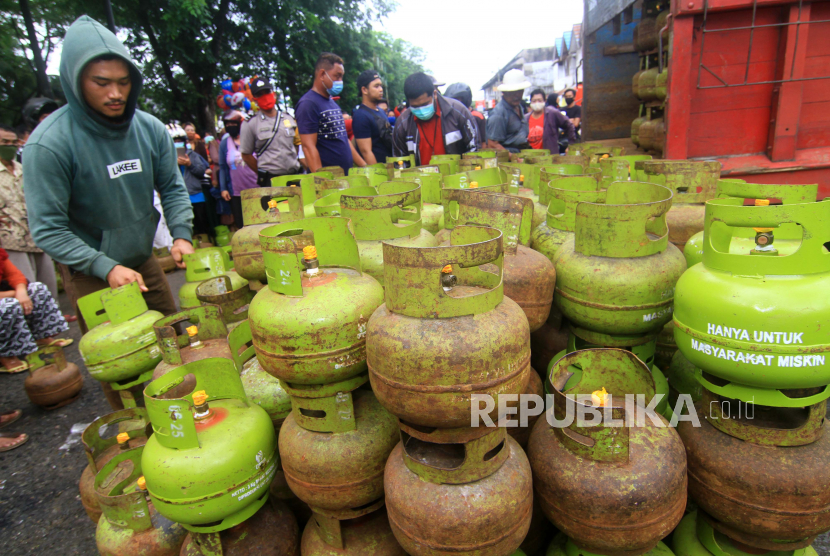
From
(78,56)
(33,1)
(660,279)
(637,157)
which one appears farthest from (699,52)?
(33,1)

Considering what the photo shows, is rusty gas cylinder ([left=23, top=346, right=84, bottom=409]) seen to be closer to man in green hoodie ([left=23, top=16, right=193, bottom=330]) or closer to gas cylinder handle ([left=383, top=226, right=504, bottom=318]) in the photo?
man in green hoodie ([left=23, top=16, right=193, bottom=330])

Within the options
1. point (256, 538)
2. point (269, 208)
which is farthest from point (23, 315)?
point (256, 538)

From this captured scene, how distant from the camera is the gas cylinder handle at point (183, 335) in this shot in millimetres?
2373

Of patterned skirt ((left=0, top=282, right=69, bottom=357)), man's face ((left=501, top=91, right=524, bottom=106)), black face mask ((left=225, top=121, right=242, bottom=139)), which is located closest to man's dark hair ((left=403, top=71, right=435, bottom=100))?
man's face ((left=501, top=91, right=524, bottom=106))

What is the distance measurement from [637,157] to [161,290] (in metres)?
3.86

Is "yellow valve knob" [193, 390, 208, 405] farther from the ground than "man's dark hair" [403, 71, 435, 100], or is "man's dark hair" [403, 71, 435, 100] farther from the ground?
"man's dark hair" [403, 71, 435, 100]

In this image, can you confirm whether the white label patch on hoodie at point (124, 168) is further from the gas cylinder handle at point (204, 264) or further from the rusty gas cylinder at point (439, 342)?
the rusty gas cylinder at point (439, 342)

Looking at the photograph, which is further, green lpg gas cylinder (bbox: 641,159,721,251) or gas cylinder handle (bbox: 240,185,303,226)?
gas cylinder handle (bbox: 240,185,303,226)

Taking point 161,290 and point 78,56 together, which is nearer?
point 78,56

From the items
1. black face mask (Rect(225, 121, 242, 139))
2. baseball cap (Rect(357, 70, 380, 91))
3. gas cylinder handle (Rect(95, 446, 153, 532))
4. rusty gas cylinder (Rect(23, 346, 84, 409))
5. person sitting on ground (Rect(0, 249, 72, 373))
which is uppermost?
baseball cap (Rect(357, 70, 380, 91))

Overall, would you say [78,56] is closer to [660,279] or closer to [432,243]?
[432,243]

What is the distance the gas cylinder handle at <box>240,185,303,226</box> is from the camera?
3.21 m

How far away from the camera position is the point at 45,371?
4191 mm

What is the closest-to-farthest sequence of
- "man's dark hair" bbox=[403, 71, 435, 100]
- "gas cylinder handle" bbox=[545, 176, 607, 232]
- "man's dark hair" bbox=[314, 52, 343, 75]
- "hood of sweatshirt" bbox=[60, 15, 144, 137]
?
"gas cylinder handle" bbox=[545, 176, 607, 232], "hood of sweatshirt" bbox=[60, 15, 144, 137], "man's dark hair" bbox=[314, 52, 343, 75], "man's dark hair" bbox=[403, 71, 435, 100]
